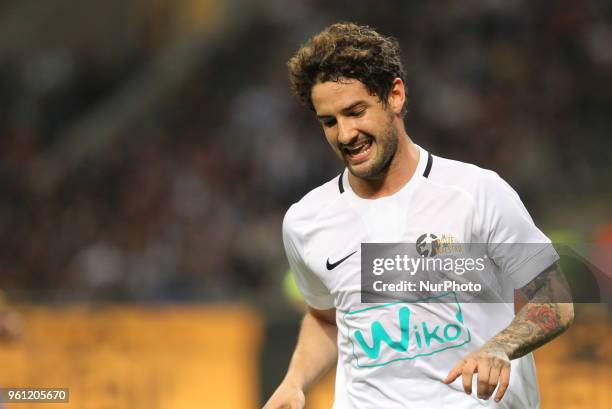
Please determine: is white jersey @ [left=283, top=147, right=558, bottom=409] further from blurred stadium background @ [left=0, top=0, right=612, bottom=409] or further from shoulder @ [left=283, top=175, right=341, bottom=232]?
blurred stadium background @ [left=0, top=0, right=612, bottom=409]

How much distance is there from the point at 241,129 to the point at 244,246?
2225 millimetres

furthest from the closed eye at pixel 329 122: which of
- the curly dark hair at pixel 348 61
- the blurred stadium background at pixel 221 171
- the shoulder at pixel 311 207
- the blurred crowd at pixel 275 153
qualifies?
the blurred crowd at pixel 275 153

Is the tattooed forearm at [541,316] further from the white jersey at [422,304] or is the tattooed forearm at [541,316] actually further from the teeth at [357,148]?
the teeth at [357,148]

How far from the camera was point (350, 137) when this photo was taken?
317cm

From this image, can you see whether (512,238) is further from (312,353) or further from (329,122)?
(312,353)

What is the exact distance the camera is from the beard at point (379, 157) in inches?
127

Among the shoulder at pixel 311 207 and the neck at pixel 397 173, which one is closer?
the neck at pixel 397 173

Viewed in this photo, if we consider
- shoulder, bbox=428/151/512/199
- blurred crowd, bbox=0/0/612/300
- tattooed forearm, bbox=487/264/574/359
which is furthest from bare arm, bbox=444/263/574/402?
blurred crowd, bbox=0/0/612/300

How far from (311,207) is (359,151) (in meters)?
0.35

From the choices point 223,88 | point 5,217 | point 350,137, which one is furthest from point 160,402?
point 223,88

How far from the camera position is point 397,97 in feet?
10.9

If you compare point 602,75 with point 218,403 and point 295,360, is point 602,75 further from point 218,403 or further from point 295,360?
point 295,360

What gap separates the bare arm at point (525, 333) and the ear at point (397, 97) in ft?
2.18

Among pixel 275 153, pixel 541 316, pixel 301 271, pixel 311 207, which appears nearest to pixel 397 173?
pixel 311 207
